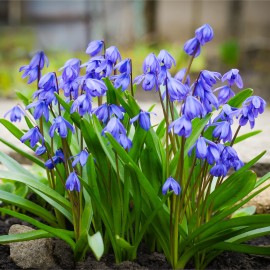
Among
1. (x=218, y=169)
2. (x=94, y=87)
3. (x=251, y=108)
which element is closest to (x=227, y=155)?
(x=218, y=169)

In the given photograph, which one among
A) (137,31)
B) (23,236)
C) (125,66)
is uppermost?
(125,66)

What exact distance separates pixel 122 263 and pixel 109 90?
2.09 ft

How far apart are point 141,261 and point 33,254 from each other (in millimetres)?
413

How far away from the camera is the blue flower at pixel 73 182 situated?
6.81 feet

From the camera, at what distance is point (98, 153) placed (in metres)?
2.21

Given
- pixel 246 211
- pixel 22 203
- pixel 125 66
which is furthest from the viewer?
pixel 246 211

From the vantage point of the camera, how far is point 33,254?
2328 millimetres

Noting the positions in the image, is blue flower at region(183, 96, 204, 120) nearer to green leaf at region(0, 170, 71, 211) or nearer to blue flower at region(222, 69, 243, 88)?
blue flower at region(222, 69, 243, 88)

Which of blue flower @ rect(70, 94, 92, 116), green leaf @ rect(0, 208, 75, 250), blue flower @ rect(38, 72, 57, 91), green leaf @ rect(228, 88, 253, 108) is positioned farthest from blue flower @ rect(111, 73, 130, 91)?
green leaf @ rect(0, 208, 75, 250)

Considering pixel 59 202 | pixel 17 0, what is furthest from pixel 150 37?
pixel 59 202

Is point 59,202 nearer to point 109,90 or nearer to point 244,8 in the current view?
point 109,90

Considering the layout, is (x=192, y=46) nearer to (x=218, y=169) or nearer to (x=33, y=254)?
(x=218, y=169)

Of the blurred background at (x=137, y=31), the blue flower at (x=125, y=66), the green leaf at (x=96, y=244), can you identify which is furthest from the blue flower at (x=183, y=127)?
the blurred background at (x=137, y=31)

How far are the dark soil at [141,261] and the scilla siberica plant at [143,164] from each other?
4 cm
